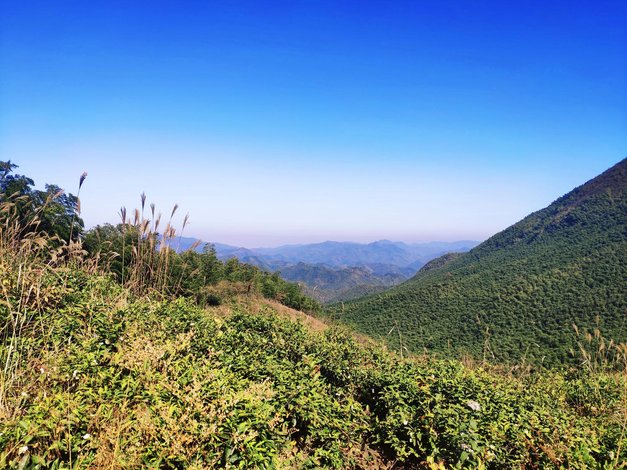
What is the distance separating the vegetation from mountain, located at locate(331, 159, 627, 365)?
525 inches

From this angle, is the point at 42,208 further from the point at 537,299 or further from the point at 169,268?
the point at 537,299

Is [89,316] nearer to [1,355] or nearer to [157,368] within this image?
[1,355]

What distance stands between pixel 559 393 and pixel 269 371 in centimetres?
429

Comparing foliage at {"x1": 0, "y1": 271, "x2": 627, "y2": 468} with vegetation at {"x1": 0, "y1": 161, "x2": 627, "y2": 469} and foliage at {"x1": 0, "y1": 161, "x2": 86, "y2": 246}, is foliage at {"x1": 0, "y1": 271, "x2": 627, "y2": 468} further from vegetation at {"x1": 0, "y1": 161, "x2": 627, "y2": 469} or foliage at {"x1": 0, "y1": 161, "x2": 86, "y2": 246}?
foliage at {"x1": 0, "y1": 161, "x2": 86, "y2": 246}

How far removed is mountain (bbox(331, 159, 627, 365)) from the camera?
25.2 m

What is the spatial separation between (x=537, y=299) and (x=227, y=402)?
40.2m

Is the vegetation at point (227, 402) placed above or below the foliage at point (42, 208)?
below

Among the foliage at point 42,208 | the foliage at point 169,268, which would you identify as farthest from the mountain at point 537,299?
the foliage at point 42,208

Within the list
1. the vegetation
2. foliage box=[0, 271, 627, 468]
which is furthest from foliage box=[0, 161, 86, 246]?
foliage box=[0, 271, 627, 468]

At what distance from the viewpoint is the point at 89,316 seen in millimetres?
3381

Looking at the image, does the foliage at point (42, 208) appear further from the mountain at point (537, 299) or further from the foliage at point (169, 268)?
the mountain at point (537, 299)

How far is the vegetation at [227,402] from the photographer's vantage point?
1.95 meters

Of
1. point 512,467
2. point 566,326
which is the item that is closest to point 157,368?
point 512,467

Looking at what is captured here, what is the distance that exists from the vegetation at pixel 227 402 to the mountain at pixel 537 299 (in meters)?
13.3
